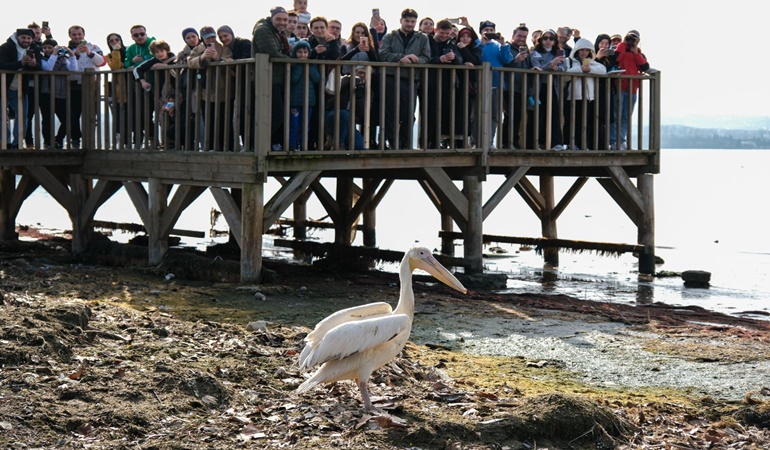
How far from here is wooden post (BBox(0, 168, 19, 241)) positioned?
20719mm

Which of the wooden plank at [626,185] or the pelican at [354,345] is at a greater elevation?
the wooden plank at [626,185]

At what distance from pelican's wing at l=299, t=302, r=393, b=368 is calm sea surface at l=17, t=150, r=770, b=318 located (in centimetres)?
916

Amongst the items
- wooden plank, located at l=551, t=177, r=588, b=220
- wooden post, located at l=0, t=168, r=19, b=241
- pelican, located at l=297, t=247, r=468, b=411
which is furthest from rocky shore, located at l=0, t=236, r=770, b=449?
wooden plank, located at l=551, t=177, r=588, b=220

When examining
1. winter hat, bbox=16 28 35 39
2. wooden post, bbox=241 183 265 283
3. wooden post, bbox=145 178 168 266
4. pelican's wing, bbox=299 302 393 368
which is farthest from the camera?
winter hat, bbox=16 28 35 39

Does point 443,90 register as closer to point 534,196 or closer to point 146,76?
point 146,76

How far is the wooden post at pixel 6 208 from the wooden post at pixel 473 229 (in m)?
8.52

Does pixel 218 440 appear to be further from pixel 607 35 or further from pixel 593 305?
pixel 607 35

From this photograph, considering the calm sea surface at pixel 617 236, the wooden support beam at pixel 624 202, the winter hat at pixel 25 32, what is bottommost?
the calm sea surface at pixel 617 236

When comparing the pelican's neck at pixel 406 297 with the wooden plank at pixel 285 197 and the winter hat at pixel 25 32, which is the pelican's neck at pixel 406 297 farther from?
the winter hat at pixel 25 32

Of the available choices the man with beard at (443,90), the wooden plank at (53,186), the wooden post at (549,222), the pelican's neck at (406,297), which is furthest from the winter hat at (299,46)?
the wooden post at (549,222)

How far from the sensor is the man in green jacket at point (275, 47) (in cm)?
1457

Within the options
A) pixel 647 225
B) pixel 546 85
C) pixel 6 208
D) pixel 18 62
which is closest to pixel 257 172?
pixel 18 62

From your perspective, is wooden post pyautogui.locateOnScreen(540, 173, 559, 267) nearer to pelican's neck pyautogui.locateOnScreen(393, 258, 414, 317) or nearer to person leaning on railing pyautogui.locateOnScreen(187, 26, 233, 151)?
person leaning on railing pyautogui.locateOnScreen(187, 26, 233, 151)

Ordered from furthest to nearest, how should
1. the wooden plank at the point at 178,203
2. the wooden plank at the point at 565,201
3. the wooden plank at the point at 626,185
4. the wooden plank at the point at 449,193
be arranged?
the wooden plank at the point at 565,201 < the wooden plank at the point at 626,185 < the wooden plank at the point at 449,193 < the wooden plank at the point at 178,203
